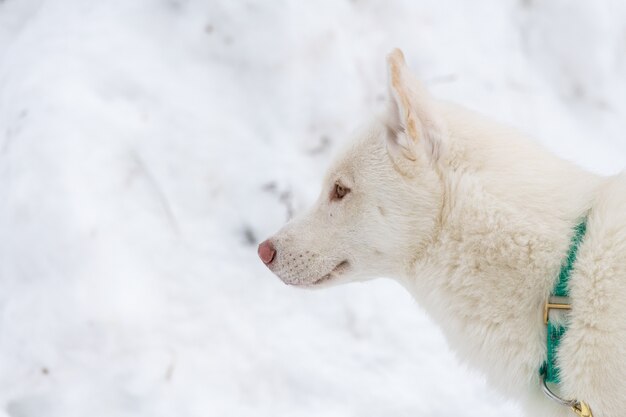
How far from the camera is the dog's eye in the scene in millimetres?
2928

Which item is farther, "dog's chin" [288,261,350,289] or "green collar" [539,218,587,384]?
"dog's chin" [288,261,350,289]

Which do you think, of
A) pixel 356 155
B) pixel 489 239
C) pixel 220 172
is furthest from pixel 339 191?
pixel 220 172

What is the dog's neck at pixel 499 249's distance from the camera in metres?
2.46

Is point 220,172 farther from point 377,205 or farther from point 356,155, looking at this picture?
point 377,205

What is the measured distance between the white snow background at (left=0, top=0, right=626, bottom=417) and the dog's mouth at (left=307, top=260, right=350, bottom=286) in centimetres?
99

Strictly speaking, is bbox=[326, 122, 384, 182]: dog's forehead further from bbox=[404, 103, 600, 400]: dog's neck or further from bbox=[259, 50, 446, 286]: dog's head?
bbox=[404, 103, 600, 400]: dog's neck

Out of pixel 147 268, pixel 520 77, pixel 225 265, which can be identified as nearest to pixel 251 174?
pixel 225 265

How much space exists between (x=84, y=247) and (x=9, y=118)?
109 centimetres

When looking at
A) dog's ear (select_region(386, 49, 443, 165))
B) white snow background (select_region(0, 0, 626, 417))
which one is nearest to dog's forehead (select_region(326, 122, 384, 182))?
Answer: dog's ear (select_region(386, 49, 443, 165))

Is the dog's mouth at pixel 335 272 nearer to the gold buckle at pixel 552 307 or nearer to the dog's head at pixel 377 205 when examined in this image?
the dog's head at pixel 377 205

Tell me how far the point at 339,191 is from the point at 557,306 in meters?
0.99

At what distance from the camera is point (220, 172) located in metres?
4.67

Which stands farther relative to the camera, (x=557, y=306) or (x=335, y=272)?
(x=335, y=272)

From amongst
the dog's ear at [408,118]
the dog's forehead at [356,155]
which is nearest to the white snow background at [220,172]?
the dog's forehead at [356,155]
